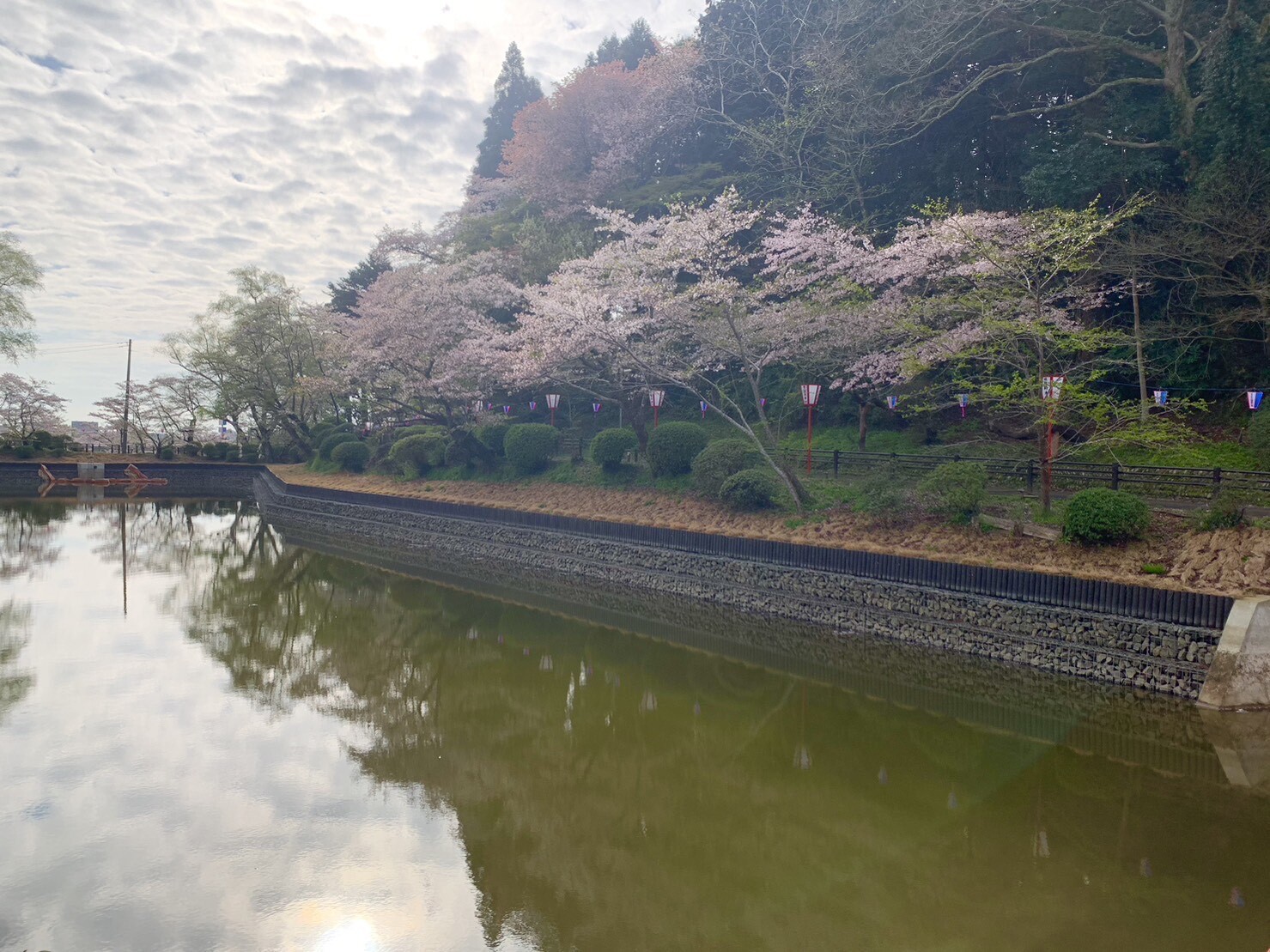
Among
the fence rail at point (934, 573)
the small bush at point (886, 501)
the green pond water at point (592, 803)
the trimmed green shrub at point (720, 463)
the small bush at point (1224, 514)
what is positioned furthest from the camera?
the trimmed green shrub at point (720, 463)

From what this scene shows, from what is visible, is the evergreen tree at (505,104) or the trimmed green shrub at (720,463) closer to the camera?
the trimmed green shrub at (720,463)

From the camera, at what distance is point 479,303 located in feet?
83.1

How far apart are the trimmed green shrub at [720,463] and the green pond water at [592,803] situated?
551 cm

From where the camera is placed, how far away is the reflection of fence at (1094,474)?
11148 mm

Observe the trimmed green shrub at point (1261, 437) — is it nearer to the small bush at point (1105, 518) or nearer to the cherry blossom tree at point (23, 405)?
the small bush at point (1105, 518)

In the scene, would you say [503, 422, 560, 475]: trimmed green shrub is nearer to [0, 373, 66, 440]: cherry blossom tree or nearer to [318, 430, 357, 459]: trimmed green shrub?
[318, 430, 357, 459]: trimmed green shrub

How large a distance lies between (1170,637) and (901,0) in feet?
56.6

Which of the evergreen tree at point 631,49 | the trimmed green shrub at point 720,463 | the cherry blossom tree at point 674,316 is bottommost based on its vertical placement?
the trimmed green shrub at point 720,463

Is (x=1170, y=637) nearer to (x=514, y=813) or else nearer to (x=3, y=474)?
(x=514, y=813)

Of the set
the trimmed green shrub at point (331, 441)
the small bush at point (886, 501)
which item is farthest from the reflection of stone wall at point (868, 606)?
the trimmed green shrub at point (331, 441)

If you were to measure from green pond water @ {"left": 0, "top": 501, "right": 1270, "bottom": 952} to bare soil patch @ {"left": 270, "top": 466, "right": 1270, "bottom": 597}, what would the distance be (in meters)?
1.80

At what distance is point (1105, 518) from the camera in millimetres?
10602

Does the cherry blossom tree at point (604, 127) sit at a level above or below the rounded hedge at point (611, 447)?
above

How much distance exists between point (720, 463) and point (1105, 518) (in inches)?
293
